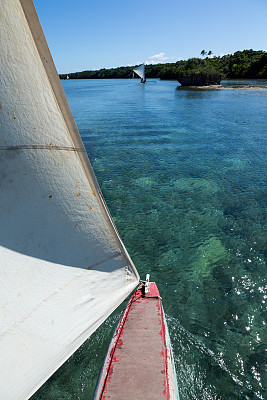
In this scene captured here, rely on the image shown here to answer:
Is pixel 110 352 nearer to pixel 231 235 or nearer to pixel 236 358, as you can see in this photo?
pixel 236 358

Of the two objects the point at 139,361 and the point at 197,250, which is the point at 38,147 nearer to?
the point at 139,361

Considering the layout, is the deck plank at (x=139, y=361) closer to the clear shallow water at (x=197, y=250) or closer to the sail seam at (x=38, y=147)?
the clear shallow water at (x=197, y=250)

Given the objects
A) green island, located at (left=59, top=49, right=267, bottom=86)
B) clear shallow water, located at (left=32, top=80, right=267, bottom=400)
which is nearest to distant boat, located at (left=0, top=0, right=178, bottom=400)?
clear shallow water, located at (left=32, top=80, right=267, bottom=400)

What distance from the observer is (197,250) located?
37.1 ft

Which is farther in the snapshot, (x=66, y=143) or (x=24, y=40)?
(x=66, y=143)

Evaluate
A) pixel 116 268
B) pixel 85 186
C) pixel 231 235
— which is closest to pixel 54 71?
pixel 85 186

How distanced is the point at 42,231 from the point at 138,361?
3.75 metres

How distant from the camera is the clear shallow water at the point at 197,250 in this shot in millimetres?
6797

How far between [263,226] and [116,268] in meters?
11.0

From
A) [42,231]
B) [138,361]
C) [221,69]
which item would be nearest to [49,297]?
[42,231]

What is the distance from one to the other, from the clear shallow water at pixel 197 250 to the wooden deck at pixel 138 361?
6.19 feet

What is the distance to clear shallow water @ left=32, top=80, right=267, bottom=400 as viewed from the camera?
6.80 metres

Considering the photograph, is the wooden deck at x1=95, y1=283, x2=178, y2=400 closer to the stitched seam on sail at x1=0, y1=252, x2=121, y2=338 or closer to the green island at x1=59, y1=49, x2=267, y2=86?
the stitched seam on sail at x1=0, y1=252, x2=121, y2=338

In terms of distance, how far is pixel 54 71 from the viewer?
3.49m
